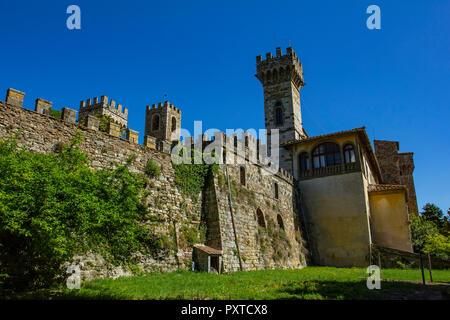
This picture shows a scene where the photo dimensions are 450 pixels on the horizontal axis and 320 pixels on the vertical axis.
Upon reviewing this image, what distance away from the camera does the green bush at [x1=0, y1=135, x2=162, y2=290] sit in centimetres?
788

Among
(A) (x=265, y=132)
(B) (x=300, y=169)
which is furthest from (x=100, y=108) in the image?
(B) (x=300, y=169)

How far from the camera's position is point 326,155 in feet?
95.6

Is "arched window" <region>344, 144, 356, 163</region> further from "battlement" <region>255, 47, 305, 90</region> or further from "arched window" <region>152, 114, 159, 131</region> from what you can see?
"arched window" <region>152, 114, 159, 131</region>

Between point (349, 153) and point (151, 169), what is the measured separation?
740 inches

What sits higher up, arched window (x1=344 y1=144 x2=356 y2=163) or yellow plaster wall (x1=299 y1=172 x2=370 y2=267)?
arched window (x1=344 y1=144 x2=356 y2=163)

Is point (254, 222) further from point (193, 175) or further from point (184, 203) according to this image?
point (184, 203)

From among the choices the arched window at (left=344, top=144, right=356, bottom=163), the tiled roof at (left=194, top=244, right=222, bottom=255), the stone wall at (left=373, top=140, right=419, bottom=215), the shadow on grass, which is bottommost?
the shadow on grass

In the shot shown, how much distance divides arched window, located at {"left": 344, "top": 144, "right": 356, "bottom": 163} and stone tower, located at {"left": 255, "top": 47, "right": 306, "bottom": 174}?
7005 mm

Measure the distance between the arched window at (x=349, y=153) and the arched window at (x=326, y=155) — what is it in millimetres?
566

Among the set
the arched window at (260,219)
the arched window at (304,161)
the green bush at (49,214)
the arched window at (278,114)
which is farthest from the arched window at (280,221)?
the green bush at (49,214)

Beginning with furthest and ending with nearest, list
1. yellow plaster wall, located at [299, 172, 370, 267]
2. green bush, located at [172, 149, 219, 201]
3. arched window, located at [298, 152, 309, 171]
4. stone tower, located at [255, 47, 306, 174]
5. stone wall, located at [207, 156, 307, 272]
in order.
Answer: stone tower, located at [255, 47, 306, 174] < arched window, located at [298, 152, 309, 171] < yellow plaster wall, located at [299, 172, 370, 267] < stone wall, located at [207, 156, 307, 272] < green bush, located at [172, 149, 219, 201]

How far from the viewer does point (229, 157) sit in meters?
20.1

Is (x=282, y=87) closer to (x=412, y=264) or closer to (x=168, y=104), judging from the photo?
(x=412, y=264)

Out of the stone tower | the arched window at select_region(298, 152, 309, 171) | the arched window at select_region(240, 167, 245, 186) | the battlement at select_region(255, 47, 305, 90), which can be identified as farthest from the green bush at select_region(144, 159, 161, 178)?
the battlement at select_region(255, 47, 305, 90)
